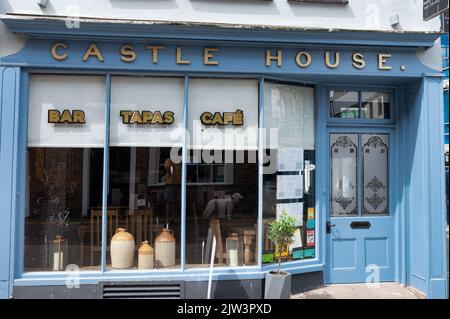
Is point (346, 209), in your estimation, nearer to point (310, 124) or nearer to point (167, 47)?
point (310, 124)

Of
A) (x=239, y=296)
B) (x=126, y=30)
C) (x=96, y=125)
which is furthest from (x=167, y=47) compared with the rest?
(x=239, y=296)

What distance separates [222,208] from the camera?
20.4 feet

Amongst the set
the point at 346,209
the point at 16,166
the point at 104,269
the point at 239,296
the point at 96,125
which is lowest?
the point at 239,296

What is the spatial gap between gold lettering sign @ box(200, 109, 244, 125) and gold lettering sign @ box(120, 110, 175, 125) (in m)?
0.47

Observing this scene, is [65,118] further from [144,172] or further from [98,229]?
[98,229]

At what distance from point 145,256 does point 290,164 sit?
2480 mm

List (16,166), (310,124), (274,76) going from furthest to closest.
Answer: (310,124)
(274,76)
(16,166)

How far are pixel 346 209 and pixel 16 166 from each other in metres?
4.79

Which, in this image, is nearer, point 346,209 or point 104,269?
point 104,269

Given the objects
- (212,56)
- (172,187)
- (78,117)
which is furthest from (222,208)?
(78,117)

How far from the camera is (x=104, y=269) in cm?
572

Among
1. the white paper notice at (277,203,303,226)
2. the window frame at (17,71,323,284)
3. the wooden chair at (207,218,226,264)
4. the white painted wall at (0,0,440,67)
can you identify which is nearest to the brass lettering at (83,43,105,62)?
the window frame at (17,71,323,284)

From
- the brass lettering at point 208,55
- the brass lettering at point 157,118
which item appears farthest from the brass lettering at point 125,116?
the brass lettering at point 208,55

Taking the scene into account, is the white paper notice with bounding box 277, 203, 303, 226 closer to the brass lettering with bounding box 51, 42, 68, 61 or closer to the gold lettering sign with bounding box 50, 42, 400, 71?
the gold lettering sign with bounding box 50, 42, 400, 71
